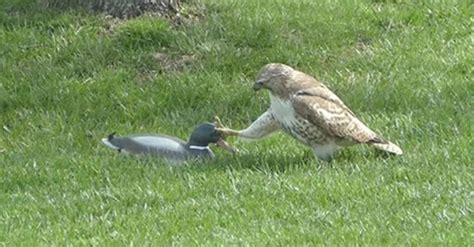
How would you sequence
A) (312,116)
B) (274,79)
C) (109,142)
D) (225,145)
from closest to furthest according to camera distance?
1. (312,116)
2. (274,79)
3. (225,145)
4. (109,142)

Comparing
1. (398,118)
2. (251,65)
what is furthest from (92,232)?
(251,65)

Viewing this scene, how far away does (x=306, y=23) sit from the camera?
11078mm

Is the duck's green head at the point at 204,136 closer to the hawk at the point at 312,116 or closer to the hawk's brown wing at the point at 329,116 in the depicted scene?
the hawk at the point at 312,116

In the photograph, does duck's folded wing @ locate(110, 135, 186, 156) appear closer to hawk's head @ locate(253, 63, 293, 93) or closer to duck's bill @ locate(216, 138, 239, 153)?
duck's bill @ locate(216, 138, 239, 153)

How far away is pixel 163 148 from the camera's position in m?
8.50

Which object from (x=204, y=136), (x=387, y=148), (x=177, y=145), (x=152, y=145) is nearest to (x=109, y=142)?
(x=152, y=145)

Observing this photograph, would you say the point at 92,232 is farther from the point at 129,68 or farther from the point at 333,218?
the point at 129,68

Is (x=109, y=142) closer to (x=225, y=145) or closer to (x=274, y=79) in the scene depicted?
(x=225, y=145)

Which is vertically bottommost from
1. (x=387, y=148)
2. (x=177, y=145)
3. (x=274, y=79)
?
(x=177, y=145)

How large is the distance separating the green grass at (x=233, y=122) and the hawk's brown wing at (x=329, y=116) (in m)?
0.20

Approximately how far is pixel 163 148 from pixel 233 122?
4.47 feet

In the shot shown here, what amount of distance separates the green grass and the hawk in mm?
143

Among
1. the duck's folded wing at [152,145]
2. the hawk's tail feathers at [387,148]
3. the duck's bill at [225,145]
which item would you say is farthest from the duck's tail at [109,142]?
the hawk's tail feathers at [387,148]

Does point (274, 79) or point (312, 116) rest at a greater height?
point (274, 79)
